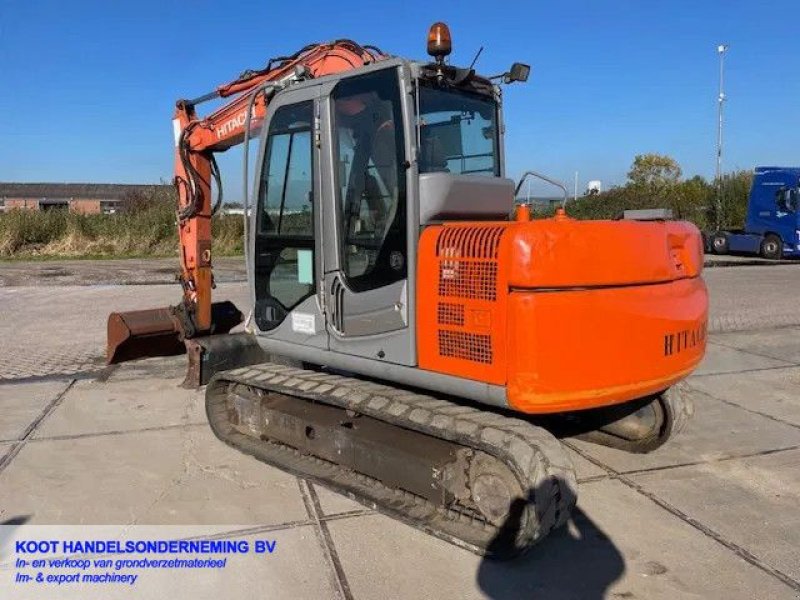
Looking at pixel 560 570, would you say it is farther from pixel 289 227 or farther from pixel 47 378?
pixel 47 378

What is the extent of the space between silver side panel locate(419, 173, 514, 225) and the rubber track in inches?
43.7

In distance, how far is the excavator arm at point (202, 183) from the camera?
207 inches

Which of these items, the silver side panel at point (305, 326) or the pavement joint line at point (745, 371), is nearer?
the silver side panel at point (305, 326)

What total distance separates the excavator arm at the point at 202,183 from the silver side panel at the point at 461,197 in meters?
1.47

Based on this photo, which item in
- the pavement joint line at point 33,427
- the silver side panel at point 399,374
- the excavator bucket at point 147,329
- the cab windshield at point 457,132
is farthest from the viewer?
the excavator bucket at point 147,329

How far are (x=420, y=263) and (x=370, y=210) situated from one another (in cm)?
54

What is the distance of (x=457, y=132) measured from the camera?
4.57 meters

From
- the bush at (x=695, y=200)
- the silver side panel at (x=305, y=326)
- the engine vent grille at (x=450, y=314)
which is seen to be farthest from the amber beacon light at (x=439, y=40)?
the bush at (x=695, y=200)

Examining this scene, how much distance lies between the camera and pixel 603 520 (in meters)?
4.08

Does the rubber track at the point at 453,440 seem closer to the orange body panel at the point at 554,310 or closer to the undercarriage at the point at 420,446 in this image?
the undercarriage at the point at 420,446

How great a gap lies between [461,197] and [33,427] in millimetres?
4003

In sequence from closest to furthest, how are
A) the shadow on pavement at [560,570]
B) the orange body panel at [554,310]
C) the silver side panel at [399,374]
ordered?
the shadow on pavement at [560,570] < the orange body panel at [554,310] < the silver side panel at [399,374]

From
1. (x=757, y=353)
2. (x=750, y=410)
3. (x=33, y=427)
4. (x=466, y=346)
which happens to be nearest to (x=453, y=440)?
(x=466, y=346)

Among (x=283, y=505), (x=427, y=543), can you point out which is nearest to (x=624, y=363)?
(x=427, y=543)
